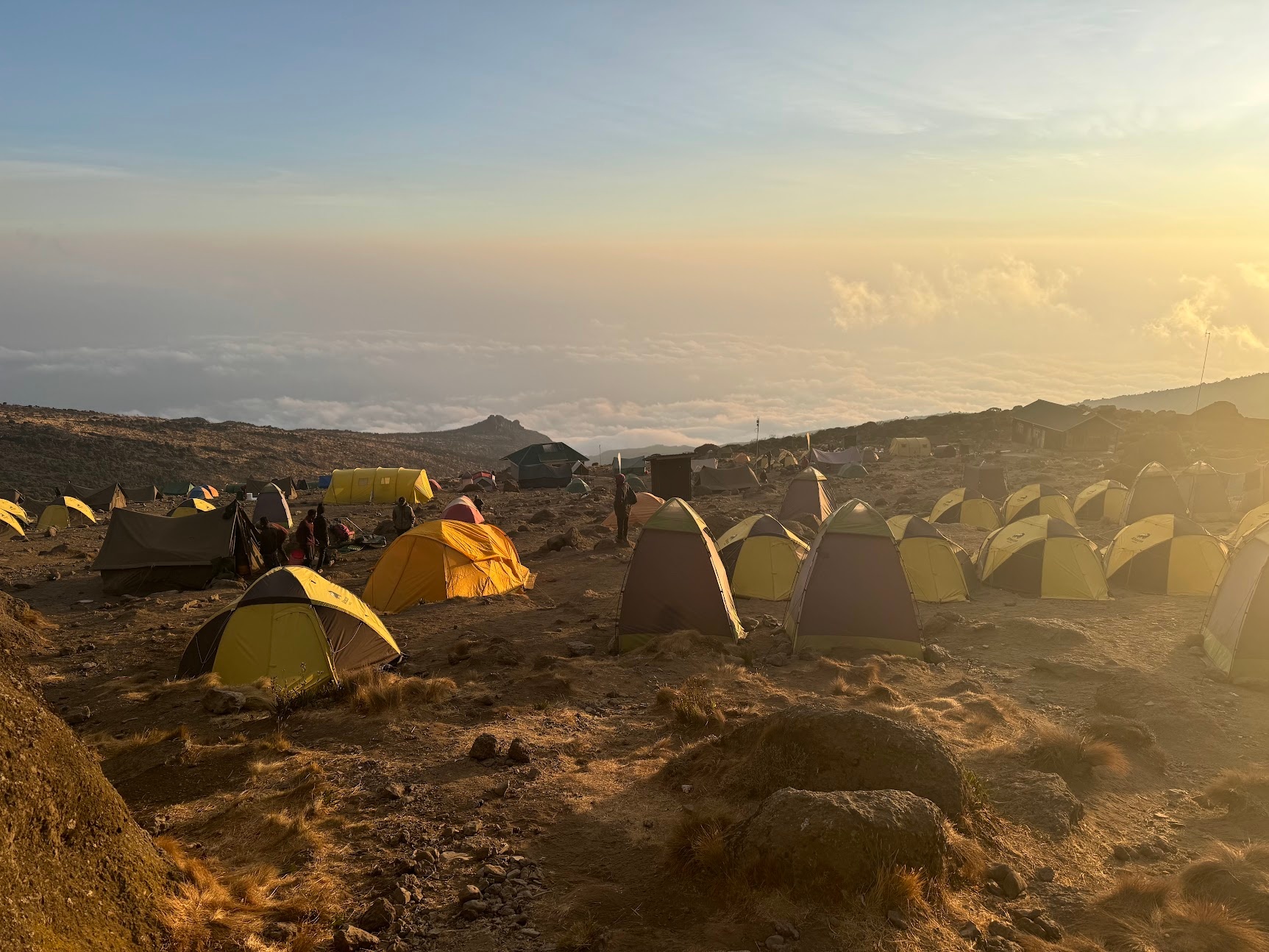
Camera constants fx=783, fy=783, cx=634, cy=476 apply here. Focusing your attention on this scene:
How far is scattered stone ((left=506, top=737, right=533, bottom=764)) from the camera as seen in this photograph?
8.84m

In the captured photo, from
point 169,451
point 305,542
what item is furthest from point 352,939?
point 169,451

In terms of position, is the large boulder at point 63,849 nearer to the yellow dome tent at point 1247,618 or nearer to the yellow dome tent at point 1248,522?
the yellow dome tent at point 1247,618

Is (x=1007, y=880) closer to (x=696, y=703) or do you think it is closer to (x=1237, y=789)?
(x=1237, y=789)

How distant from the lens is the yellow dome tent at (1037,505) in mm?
25828

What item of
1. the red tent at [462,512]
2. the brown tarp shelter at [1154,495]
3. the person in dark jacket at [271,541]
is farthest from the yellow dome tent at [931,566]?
the person in dark jacket at [271,541]

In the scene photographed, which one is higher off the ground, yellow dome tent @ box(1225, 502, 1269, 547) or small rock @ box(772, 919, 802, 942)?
yellow dome tent @ box(1225, 502, 1269, 547)

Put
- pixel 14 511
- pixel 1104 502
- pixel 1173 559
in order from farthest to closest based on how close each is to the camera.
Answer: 1. pixel 14 511
2. pixel 1104 502
3. pixel 1173 559

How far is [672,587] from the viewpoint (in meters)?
13.8

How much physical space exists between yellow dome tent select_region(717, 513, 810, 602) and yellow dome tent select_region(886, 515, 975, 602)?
7.71 ft

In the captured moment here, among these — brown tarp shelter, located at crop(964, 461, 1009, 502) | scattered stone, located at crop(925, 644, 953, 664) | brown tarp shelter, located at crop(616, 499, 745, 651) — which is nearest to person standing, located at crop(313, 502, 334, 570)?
brown tarp shelter, located at crop(616, 499, 745, 651)

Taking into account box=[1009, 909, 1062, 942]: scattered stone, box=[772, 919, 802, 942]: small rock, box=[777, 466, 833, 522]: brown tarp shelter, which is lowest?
box=[1009, 909, 1062, 942]: scattered stone

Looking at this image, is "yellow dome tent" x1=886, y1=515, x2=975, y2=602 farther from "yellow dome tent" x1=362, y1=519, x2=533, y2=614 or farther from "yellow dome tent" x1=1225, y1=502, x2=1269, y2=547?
"yellow dome tent" x1=362, y1=519, x2=533, y2=614

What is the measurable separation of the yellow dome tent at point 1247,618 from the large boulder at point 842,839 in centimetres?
870

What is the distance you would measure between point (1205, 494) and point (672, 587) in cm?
2703
